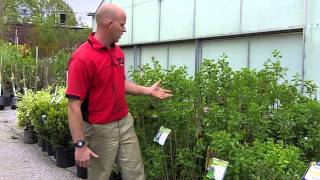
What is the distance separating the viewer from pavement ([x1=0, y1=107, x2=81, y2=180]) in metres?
6.58

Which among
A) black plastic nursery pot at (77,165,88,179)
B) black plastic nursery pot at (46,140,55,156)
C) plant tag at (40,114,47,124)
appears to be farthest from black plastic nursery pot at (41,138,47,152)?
black plastic nursery pot at (77,165,88,179)

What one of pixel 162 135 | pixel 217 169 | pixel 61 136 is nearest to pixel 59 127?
pixel 61 136

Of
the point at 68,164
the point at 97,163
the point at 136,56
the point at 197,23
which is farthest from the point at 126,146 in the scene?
the point at 136,56

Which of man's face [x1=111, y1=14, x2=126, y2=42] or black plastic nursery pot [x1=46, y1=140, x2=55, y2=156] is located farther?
black plastic nursery pot [x1=46, y1=140, x2=55, y2=156]

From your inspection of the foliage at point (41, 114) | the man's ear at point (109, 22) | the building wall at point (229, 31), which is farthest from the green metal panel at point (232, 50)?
the man's ear at point (109, 22)

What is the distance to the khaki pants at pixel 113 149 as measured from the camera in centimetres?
388

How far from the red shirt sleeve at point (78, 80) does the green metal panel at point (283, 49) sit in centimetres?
586

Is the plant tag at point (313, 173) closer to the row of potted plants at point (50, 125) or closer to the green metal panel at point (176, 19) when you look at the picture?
the row of potted plants at point (50, 125)

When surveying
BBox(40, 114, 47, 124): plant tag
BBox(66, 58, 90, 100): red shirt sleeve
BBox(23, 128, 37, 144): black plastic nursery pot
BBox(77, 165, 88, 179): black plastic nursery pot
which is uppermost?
BBox(66, 58, 90, 100): red shirt sleeve

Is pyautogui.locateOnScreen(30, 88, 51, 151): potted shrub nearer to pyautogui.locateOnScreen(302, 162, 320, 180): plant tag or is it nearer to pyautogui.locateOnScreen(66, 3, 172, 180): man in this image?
pyautogui.locateOnScreen(66, 3, 172, 180): man

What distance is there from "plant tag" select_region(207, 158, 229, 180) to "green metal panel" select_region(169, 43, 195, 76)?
341 inches

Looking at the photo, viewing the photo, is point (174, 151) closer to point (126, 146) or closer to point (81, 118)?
point (126, 146)

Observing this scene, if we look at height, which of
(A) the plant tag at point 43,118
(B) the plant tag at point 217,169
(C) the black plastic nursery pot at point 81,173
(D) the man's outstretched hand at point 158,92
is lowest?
(C) the black plastic nursery pot at point 81,173

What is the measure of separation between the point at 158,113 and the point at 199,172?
2.23ft
